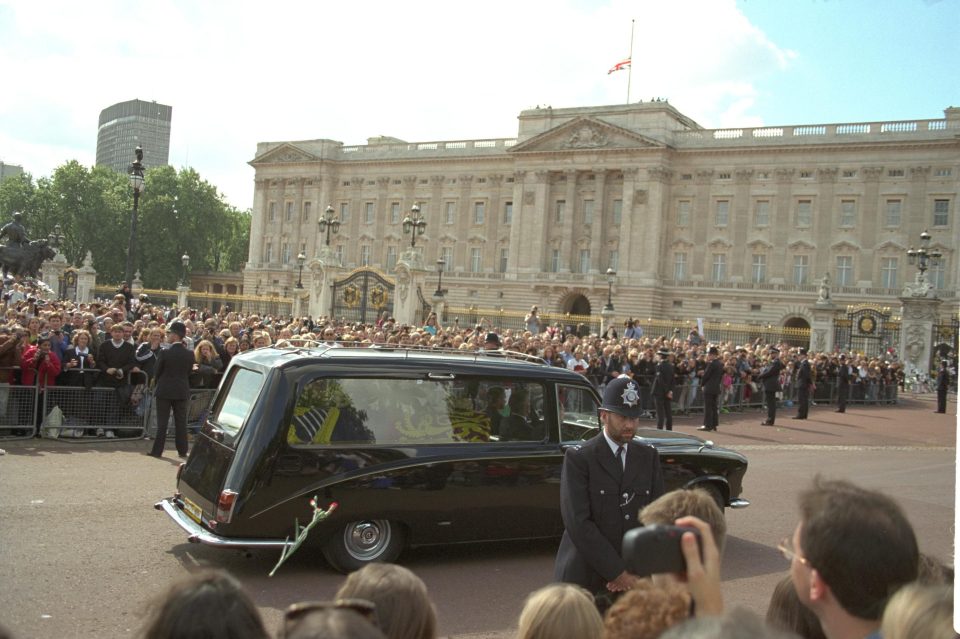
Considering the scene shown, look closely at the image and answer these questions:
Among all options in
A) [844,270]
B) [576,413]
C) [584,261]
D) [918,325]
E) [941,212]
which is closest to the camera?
[576,413]

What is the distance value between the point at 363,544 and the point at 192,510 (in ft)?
4.89

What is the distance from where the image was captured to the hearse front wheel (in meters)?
7.33

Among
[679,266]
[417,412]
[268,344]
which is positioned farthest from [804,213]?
[417,412]

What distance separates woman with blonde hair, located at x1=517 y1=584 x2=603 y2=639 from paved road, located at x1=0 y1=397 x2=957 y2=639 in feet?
4.13

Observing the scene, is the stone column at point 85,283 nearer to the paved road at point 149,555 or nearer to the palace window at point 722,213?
the paved road at point 149,555

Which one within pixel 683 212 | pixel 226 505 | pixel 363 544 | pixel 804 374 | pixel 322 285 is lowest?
pixel 363 544

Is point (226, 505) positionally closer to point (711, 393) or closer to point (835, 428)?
point (711, 393)

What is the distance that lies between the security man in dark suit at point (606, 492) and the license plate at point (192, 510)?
3.66 m

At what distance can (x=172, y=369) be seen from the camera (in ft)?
40.7

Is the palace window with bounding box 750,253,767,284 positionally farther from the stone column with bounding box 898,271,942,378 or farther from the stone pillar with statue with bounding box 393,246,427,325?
the stone pillar with statue with bounding box 393,246,427,325

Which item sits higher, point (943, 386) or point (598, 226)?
point (598, 226)

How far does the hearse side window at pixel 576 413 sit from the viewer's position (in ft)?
27.5

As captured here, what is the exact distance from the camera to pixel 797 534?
2.77 metres

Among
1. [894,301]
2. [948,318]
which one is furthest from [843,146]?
[948,318]
